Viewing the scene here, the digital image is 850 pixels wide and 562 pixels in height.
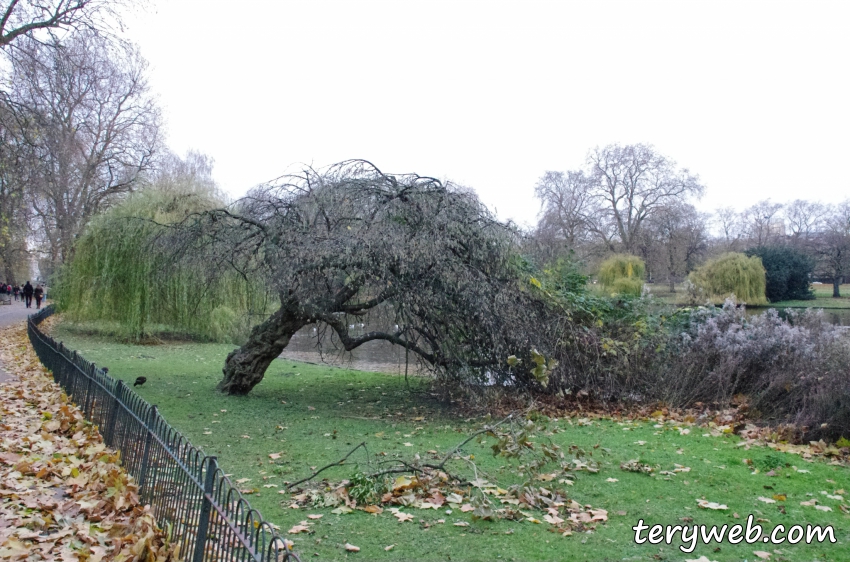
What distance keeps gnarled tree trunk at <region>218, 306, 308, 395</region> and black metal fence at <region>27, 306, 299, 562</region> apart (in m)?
3.97

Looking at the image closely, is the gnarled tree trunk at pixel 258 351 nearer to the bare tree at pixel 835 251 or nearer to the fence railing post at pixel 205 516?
the fence railing post at pixel 205 516

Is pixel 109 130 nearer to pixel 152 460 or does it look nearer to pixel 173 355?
pixel 173 355

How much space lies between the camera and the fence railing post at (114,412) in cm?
611

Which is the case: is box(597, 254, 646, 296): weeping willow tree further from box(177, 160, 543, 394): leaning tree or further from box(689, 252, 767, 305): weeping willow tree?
box(177, 160, 543, 394): leaning tree

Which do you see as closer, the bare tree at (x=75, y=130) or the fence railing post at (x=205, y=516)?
the fence railing post at (x=205, y=516)

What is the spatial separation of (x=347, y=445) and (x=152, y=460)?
3.23 metres

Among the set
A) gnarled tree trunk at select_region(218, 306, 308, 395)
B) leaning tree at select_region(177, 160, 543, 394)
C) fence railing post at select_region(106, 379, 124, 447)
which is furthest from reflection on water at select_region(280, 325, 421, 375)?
fence railing post at select_region(106, 379, 124, 447)

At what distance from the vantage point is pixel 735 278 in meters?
39.9

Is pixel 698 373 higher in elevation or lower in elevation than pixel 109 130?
lower

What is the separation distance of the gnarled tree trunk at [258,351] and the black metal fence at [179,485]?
13.0ft

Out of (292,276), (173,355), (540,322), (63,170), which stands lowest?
(173,355)

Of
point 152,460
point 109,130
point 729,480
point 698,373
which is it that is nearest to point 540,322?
point 698,373

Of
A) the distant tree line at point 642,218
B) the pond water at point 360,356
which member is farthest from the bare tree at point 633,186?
the pond water at point 360,356

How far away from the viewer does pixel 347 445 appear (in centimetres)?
781
